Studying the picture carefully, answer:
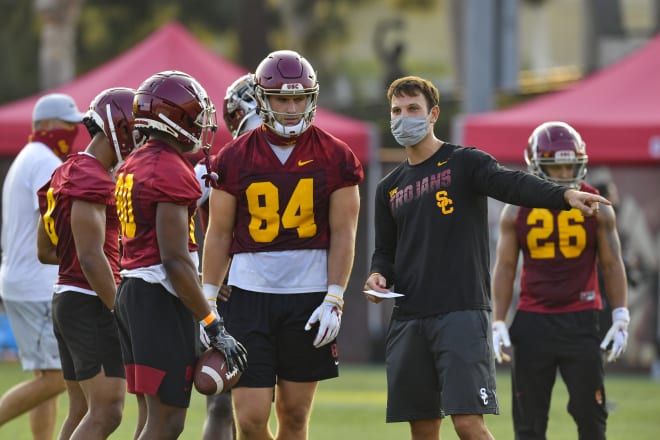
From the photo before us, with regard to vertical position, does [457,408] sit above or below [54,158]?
below

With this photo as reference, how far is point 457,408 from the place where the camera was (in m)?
6.41

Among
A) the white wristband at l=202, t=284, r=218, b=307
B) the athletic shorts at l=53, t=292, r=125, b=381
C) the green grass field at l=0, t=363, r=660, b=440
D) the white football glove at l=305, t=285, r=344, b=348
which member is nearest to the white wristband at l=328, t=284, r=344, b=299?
the white football glove at l=305, t=285, r=344, b=348

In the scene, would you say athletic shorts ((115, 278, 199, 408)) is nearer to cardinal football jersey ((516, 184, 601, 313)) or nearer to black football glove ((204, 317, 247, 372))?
black football glove ((204, 317, 247, 372))

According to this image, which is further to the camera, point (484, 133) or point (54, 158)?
point (484, 133)

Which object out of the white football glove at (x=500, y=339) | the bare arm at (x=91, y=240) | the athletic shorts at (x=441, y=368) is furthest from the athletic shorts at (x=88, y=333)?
the white football glove at (x=500, y=339)

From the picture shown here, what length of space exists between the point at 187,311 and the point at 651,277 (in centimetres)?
949

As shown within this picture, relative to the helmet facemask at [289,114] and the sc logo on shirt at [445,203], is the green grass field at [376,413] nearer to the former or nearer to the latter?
the sc logo on shirt at [445,203]

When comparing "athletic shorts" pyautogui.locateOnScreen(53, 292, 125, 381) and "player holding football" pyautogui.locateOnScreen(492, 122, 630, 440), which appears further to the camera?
"player holding football" pyautogui.locateOnScreen(492, 122, 630, 440)

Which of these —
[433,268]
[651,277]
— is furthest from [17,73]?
[433,268]

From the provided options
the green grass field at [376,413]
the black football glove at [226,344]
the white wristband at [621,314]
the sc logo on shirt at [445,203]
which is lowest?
the green grass field at [376,413]

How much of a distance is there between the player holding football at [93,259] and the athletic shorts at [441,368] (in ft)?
4.60

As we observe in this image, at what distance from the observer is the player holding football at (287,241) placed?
21.0ft

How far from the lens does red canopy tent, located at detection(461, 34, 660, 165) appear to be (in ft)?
46.3

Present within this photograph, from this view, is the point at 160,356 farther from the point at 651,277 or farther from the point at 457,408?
the point at 651,277
